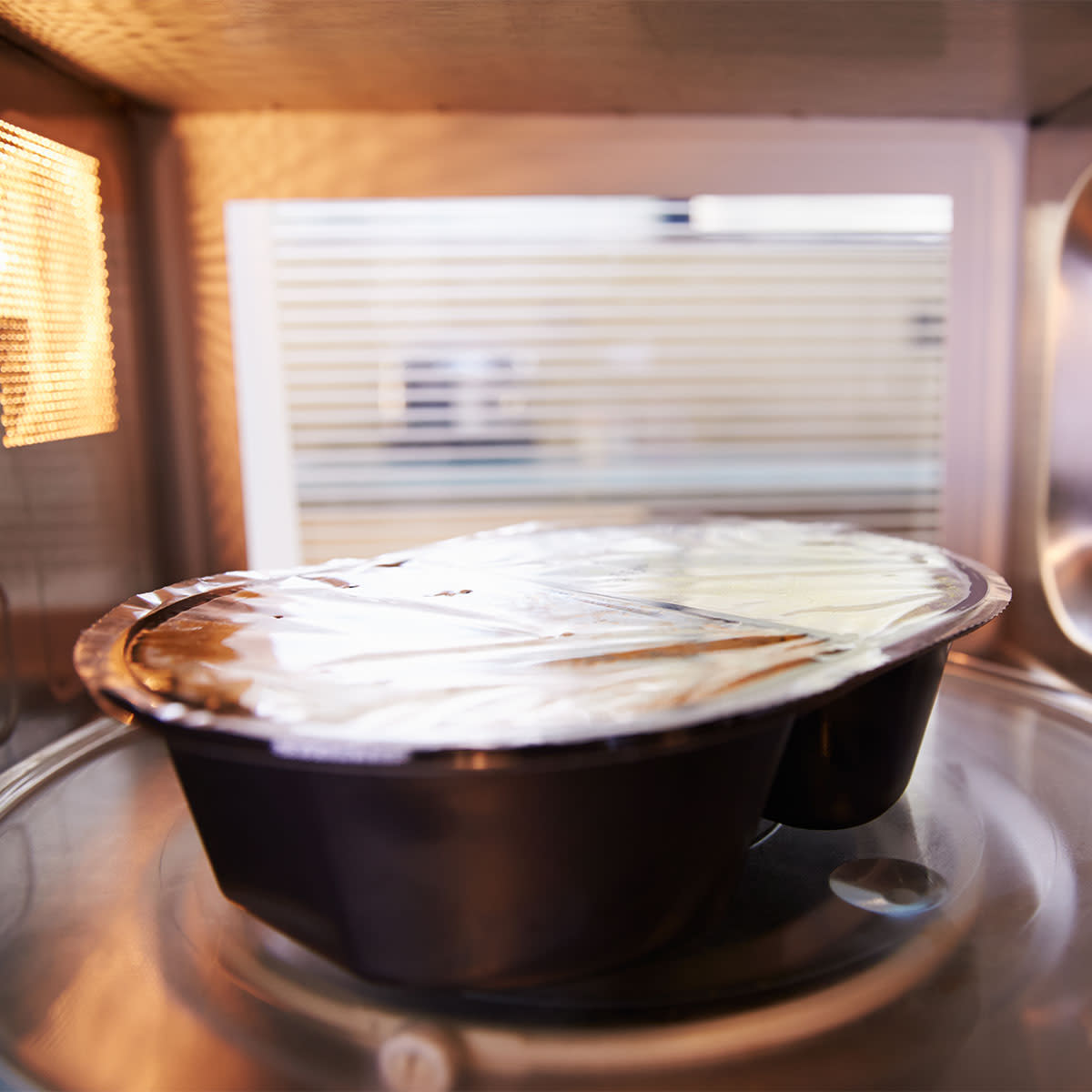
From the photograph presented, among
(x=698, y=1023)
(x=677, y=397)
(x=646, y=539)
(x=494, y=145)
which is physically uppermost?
(x=494, y=145)

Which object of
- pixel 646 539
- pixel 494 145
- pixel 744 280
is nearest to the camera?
pixel 646 539

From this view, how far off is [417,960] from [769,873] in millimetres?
425

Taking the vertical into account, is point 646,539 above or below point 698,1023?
above

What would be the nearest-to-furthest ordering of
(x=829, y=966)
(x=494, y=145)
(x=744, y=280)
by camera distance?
(x=829, y=966) < (x=494, y=145) < (x=744, y=280)

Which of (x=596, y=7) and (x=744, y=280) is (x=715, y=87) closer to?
(x=596, y=7)

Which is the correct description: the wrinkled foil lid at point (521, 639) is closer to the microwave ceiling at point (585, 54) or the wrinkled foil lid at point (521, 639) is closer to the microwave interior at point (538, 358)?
the microwave interior at point (538, 358)

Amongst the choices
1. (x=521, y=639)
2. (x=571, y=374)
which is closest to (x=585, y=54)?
(x=571, y=374)

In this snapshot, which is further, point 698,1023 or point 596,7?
point 596,7

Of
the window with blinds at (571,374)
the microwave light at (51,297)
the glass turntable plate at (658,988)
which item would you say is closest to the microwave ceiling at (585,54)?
the microwave light at (51,297)

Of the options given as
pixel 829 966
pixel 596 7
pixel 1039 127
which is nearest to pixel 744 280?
pixel 1039 127

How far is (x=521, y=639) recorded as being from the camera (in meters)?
0.95

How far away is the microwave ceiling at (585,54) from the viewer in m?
1.18

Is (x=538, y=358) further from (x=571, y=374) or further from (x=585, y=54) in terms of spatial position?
(x=585, y=54)

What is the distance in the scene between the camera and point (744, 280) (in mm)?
2250
